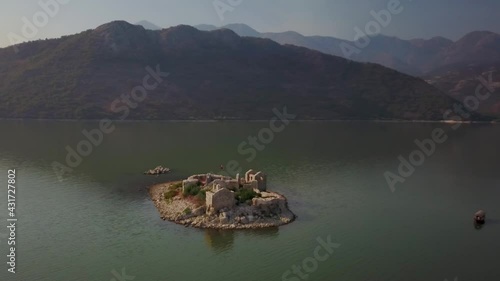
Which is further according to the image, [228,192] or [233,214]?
[228,192]

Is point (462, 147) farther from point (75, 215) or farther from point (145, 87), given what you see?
point (145, 87)

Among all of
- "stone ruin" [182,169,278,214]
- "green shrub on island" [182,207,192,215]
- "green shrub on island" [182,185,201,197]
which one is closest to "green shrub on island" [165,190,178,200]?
"stone ruin" [182,169,278,214]

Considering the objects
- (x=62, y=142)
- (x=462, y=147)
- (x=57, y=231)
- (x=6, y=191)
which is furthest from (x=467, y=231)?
(x=62, y=142)

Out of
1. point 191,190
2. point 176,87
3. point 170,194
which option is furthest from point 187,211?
point 176,87

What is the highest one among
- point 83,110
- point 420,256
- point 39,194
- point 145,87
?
point 145,87

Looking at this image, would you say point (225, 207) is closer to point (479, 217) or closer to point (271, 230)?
point (271, 230)

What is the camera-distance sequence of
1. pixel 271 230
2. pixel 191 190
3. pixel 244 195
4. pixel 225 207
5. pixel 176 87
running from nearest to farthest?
pixel 271 230
pixel 225 207
pixel 244 195
pixel 191 190
pixel 176 87

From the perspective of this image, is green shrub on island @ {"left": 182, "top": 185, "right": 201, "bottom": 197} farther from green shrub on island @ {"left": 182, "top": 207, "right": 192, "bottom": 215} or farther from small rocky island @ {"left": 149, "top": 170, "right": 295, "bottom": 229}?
green shrub on island @ {"left": 182, "top": 207, "right": 192, "bottom": 215}
